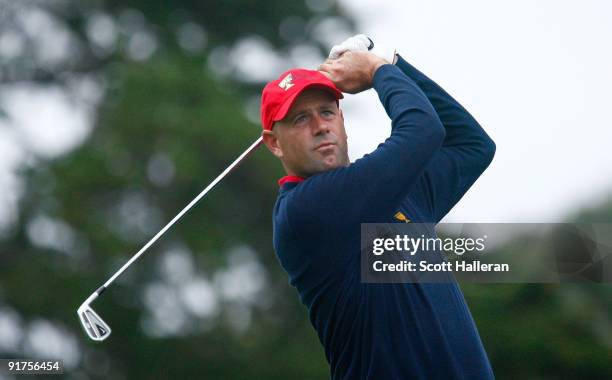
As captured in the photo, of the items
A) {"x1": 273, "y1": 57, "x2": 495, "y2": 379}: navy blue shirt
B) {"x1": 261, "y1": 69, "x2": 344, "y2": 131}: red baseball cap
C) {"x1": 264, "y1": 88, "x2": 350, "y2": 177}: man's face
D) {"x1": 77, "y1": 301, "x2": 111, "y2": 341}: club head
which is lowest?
{"x1": 273, "y1": 57, "x2": 495, "y2": 379}: navy blue shirt

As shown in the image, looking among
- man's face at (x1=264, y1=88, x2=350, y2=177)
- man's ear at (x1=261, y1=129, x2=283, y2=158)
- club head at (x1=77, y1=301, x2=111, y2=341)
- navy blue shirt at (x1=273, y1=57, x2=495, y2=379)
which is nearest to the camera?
navy blue shirt at (x1=273, y1=57, x2=495, y2=379)

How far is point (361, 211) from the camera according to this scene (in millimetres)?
3502

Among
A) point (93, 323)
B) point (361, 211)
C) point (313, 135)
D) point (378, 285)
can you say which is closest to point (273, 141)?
point (313, 135)

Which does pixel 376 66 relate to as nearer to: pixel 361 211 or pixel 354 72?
pixel 354 72

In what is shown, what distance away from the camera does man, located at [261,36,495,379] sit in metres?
3.45

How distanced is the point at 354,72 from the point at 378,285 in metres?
0.67

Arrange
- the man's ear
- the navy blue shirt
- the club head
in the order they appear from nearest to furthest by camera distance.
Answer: the navy blue shirt → the man's ear → the club head

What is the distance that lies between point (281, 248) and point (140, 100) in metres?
7.35

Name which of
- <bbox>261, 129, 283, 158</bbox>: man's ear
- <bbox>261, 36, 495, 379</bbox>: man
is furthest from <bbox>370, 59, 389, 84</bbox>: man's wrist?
<bbox>261, 129, 283, 158</bbox>: man's ear

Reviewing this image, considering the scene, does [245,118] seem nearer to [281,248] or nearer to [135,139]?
[135,139]

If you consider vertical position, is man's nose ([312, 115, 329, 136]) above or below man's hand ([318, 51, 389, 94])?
below

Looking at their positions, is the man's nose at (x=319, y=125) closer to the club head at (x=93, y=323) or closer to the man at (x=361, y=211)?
the man at (x=361, y=211)

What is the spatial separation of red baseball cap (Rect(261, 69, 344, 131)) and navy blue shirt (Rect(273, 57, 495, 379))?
169mm

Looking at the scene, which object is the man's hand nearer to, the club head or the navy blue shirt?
the navy blue shirt
